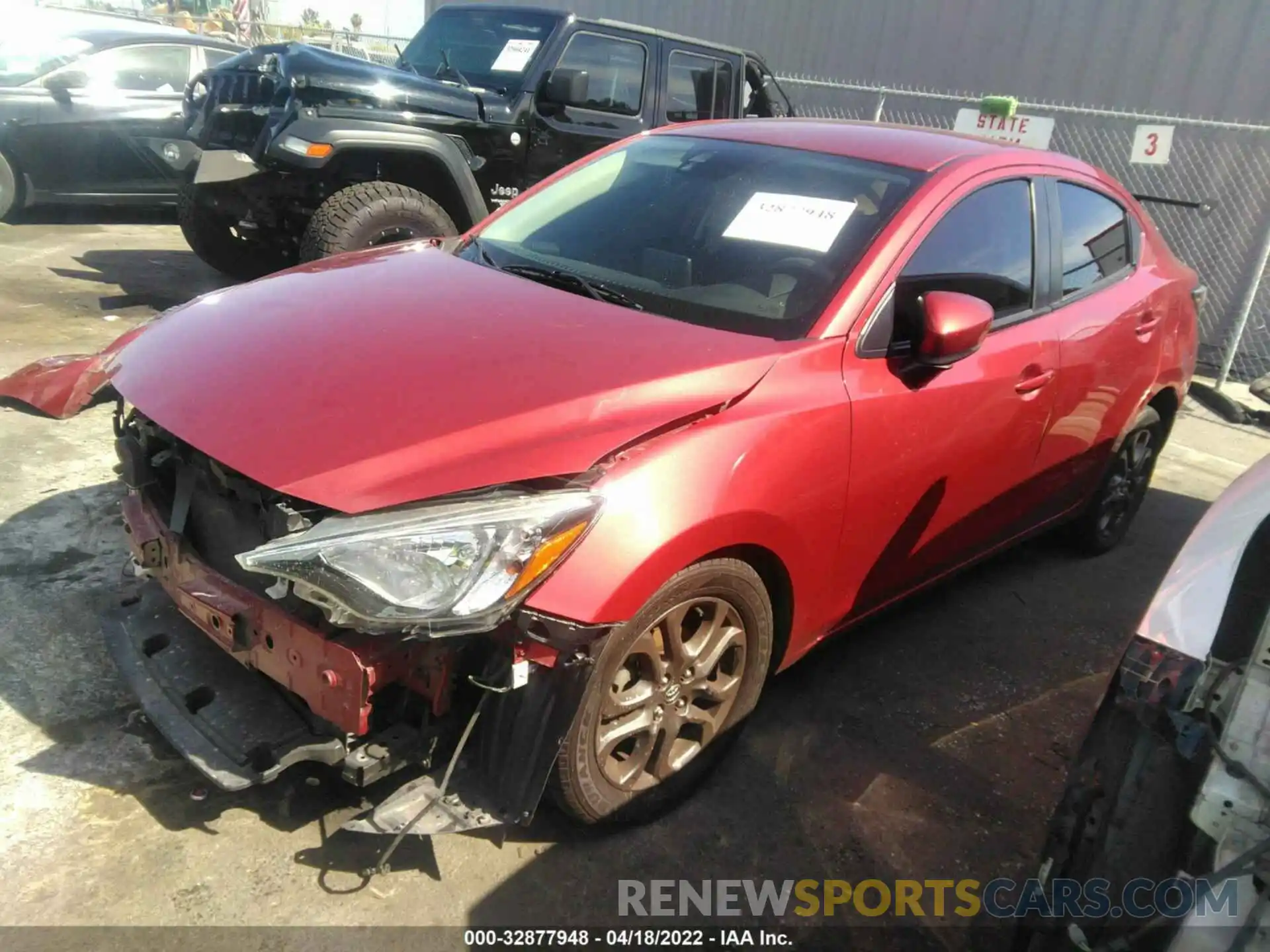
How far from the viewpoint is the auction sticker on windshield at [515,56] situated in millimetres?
6566

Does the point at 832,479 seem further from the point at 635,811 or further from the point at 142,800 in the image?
the point at 142,800

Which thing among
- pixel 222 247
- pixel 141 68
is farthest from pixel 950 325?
pixel 141 68

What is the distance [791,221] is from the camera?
296cm

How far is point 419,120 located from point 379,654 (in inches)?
189

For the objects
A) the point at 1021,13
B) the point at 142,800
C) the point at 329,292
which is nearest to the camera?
the point at 142,800

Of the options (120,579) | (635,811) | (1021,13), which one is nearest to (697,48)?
(1021,13)

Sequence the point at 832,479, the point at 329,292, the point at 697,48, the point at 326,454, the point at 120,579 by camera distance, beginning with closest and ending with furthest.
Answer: the point at 326,454 < the point at 832,479 < the point at 329,292 < the point at 120,579 < the point at 697,48

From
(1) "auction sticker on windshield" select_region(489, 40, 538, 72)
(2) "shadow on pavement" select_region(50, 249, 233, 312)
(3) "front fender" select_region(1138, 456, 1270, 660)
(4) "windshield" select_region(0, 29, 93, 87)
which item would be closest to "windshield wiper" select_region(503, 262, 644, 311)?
(3) "front fender" select_region(1138, 456, 1270, 660)

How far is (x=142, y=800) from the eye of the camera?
7.95ft

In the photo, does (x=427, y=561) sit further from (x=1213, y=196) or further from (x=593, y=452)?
(x=1213, y=196)

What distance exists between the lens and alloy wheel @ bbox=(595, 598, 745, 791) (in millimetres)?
2336

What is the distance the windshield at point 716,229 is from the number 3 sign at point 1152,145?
586 centimetres

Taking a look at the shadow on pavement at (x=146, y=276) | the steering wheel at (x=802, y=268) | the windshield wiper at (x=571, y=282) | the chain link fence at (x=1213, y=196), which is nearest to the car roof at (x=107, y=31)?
the shadow on pavement at (x=146, y=276)

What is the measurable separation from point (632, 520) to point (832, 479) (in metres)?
0.72
